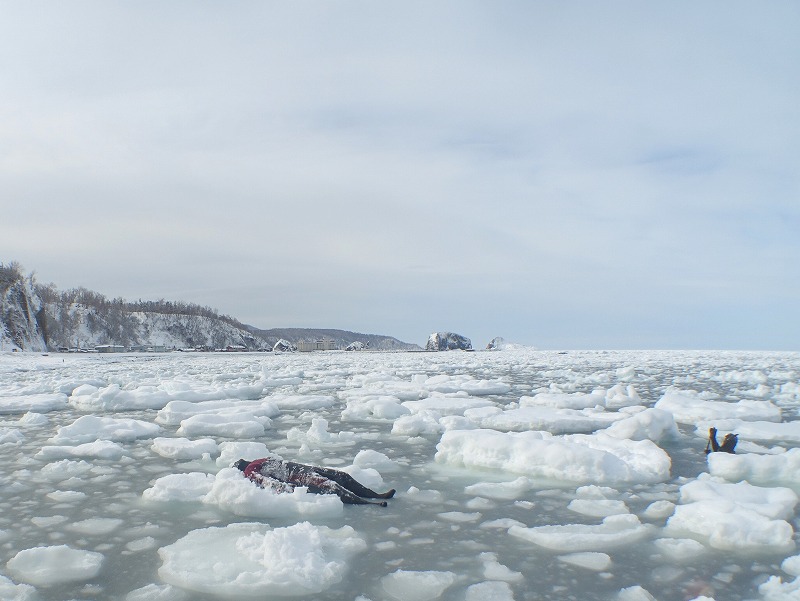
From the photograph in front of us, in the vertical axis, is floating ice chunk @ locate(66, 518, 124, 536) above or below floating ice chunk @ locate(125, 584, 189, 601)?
below

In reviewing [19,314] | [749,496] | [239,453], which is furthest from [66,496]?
[19,314]

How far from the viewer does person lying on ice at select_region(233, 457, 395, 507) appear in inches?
147

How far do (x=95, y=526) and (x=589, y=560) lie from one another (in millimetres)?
2732

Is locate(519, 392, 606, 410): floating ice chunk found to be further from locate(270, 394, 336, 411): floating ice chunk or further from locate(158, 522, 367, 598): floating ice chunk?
locate(158, 522, 367, 598): floating ice chunk

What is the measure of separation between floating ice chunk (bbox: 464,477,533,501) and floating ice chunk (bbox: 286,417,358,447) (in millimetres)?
1932

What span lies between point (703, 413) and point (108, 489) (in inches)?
275

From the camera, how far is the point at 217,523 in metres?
3.29

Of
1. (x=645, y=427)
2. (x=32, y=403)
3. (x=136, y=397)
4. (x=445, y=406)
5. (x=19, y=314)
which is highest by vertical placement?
(x=19, y=314)

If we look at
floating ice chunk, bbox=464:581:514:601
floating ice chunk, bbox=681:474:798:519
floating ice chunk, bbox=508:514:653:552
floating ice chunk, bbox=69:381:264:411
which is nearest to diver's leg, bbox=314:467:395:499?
floating ice chunk, bbox=508:514:653:552

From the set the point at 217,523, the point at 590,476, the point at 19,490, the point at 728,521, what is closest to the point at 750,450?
the point at 590,476

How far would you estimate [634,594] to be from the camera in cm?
238

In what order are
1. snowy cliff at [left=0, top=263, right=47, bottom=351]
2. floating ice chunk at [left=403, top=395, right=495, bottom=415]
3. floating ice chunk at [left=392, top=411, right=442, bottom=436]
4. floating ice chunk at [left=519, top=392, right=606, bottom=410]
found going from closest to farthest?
floating ice chunk at [left=392, top=411, right=442, bottom=436]
floating ice chunk at [left=403, top=395, right=495, bottom=415]
floating ice chunk at [left=519, top=392, right=606, bottom=410]
snowy cliff at [left=0, top=263, right=47, bottom=351]

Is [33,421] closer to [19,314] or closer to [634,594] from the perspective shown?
[634,594]

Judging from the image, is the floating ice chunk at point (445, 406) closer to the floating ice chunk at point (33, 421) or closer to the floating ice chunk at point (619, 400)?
the floating ice chunk at point (619, 400)
